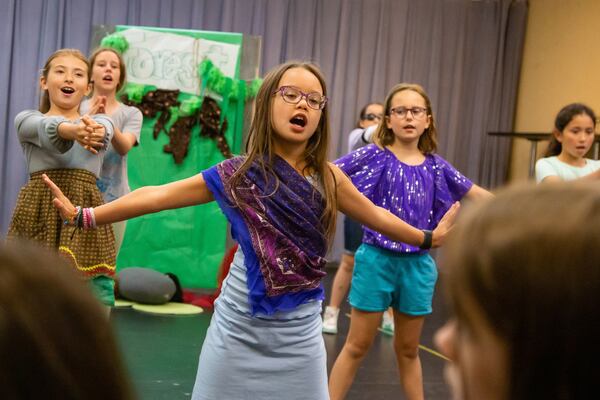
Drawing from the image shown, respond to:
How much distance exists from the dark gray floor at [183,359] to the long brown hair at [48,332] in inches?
121

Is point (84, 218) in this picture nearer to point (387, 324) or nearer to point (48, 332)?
point (48, 332)

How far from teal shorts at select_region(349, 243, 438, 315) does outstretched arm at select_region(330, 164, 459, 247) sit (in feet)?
1.95

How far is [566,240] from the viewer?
2.30ft

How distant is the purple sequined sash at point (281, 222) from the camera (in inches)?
103

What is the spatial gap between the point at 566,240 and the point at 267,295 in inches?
76.4

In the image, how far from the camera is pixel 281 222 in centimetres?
263

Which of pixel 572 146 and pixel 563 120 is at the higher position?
pixel 563 120

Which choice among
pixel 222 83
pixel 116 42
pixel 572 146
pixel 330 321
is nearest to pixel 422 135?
pixel 572 146

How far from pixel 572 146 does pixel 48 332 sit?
4.07m

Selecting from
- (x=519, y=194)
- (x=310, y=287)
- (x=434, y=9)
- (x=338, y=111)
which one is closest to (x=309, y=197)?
(x=310, y=287)

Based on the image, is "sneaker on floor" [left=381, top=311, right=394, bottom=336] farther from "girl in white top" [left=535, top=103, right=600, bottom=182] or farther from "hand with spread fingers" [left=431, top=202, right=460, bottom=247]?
"hand with spread fingers" [left=431, top=202, right=460, bottom=247]

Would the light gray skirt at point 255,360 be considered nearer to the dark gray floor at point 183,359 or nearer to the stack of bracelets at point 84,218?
the stack of bracelets at point 84,218

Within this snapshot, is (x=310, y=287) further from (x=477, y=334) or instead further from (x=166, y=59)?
(x=166, y=59)

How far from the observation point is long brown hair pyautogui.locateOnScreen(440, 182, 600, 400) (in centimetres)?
69
